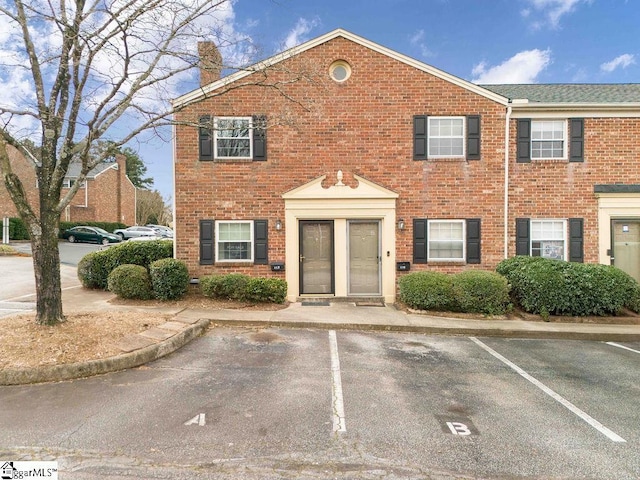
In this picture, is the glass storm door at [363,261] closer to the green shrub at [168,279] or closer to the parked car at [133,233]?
the green shrub at [168,279]

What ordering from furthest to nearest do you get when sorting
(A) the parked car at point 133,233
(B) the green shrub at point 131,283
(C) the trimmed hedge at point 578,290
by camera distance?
(A) the parked car at point 133,233 < (B) the green shrub at point 131,283 < (C) the trimmed hedge at point 578,290

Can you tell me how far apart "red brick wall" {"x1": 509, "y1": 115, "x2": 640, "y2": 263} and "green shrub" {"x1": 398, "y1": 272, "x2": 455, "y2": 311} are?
343cm

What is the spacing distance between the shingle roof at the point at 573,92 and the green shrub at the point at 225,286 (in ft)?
31.2

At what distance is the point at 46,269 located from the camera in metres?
5.54

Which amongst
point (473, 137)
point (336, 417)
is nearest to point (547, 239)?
point (473, 137)

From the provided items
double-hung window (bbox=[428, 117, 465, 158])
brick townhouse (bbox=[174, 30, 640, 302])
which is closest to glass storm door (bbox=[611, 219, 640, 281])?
brick townhouse (bbox=[174, 30, 640, 302])

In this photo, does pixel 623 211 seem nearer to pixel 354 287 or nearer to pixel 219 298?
pixel 354 287

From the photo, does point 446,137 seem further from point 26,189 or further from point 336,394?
point 26,189

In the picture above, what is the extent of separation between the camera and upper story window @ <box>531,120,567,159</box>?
9797mm

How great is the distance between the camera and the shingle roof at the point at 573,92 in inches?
398

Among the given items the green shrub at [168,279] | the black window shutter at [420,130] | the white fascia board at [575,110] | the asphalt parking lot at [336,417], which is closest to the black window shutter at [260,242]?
the green shrub at [168,279]

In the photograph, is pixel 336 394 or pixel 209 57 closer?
pixel 336 394

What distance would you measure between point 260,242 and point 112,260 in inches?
173

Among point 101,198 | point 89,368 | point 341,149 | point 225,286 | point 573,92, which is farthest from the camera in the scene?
point 101,198
